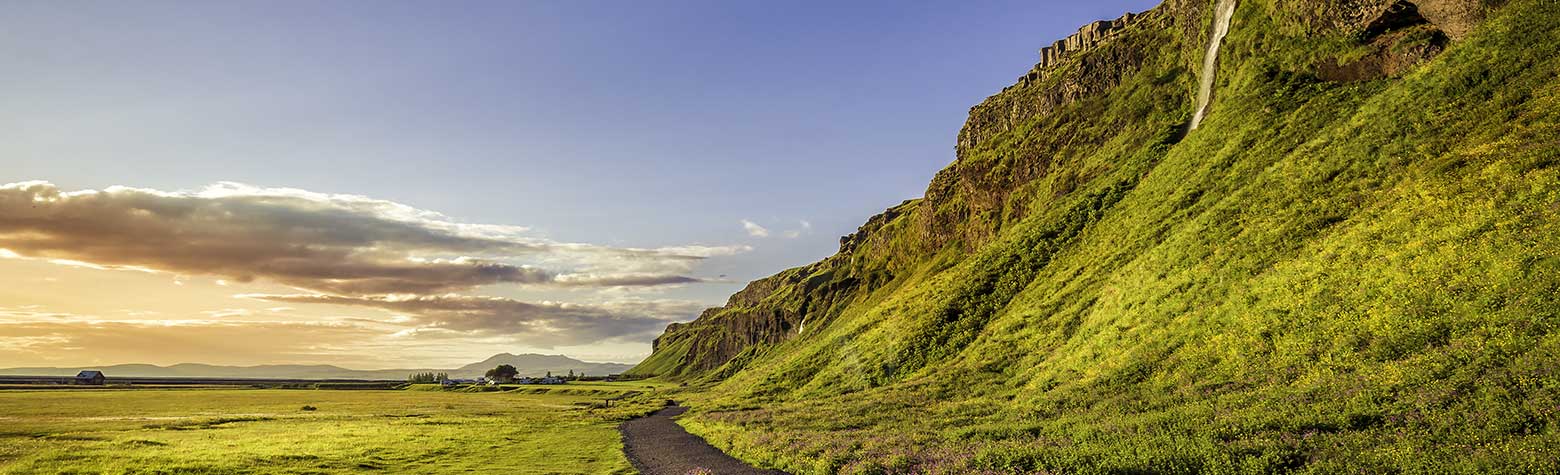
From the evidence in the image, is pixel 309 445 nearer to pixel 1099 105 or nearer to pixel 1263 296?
pixel 1263 296

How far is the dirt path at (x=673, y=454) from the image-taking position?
1362 inches

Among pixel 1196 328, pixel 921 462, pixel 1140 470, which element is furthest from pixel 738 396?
pixel 1140 470

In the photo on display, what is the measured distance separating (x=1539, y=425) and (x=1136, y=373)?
2269 centimetres

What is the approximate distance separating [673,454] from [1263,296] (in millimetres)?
36654

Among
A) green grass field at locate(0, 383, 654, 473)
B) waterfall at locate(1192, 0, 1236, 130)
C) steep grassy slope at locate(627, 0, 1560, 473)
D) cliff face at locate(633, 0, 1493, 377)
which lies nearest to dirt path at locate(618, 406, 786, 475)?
green grass field at locate(0, 383, 654, 473)

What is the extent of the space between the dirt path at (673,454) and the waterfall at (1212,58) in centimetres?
6768

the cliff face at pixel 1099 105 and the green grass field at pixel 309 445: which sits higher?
the cliff face at pixel 1099 105

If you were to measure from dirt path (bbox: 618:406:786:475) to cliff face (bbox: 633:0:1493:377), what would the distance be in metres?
55.6

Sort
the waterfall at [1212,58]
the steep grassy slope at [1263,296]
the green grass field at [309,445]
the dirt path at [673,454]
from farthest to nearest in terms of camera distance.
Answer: the waterfall at [1212,58]
the green grass field at [309,445]
the dirt path at [673,454]
the steep grassy slope at [1263,296]

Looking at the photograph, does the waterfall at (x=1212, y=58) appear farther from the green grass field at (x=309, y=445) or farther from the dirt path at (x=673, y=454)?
the green grass field at (x=309, y=445)

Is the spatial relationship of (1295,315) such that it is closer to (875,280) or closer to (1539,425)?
(1539,425)

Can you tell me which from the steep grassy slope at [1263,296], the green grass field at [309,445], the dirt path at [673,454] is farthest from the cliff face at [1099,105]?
the green grass field at [309,445]

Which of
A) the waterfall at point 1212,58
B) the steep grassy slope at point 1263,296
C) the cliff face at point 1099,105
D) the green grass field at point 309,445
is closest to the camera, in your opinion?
the steep grassy slope at point 1263,296

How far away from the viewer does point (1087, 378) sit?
45000mm
